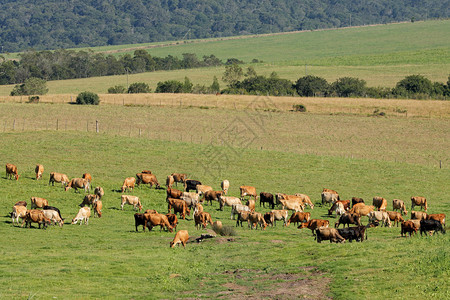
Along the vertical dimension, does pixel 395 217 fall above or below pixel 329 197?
below

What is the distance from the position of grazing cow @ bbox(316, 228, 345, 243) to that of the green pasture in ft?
1.75

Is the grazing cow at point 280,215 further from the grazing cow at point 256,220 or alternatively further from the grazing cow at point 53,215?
the grazing cow at point 53,215

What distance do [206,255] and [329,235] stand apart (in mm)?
4947

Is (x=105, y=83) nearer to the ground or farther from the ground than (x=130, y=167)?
farther from the ground

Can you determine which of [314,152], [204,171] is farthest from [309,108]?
[204,171]

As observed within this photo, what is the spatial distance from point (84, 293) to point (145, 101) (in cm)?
6953

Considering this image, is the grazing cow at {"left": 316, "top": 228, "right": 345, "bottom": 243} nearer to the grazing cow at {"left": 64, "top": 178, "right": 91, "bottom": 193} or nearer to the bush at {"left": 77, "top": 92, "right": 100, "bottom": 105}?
the grazing cow at {"left": 64, "top": 178, "right": 91, "bottom": 193}

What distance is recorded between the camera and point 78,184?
123 ft

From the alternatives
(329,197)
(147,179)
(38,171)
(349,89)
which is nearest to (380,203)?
(329,197)

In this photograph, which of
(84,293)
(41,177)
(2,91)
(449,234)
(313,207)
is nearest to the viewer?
(84,293)

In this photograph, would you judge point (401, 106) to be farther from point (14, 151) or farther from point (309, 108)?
point (14, 151)

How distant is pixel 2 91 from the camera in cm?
11488

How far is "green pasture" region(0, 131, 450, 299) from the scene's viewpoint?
762 inches

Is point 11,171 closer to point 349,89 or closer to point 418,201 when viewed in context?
point 418,201
